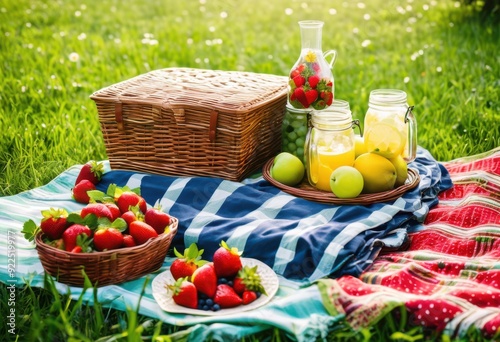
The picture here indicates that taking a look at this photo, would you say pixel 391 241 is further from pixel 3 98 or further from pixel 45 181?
pixel 3 98

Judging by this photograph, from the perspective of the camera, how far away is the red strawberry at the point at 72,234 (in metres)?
2.46

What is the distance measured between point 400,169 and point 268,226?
653mm

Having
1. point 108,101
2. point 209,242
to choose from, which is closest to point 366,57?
point 108,101

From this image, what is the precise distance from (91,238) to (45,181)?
119 cm

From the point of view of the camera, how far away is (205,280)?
2.38 m

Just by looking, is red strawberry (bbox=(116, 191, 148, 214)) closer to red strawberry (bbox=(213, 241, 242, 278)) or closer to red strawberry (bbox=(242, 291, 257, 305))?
red strawberry (bbox=(213, 241, 242, 278))

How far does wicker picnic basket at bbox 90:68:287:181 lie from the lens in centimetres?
311

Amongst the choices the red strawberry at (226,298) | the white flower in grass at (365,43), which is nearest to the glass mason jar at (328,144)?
Answer: the red strawberry at (226,298)

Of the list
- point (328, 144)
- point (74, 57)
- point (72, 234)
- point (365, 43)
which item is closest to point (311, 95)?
point (328, 144)

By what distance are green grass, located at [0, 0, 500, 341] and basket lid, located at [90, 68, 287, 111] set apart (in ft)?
2.00

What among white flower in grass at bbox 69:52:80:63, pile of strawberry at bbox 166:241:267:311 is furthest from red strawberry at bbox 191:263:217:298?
white flower in grass at bbox 69:52:80:63

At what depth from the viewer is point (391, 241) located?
2777 mm

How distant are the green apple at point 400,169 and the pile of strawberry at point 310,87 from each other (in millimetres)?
395

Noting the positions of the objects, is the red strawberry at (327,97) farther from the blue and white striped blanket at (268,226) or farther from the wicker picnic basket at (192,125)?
the blue and white striped blanket at (268,226)
